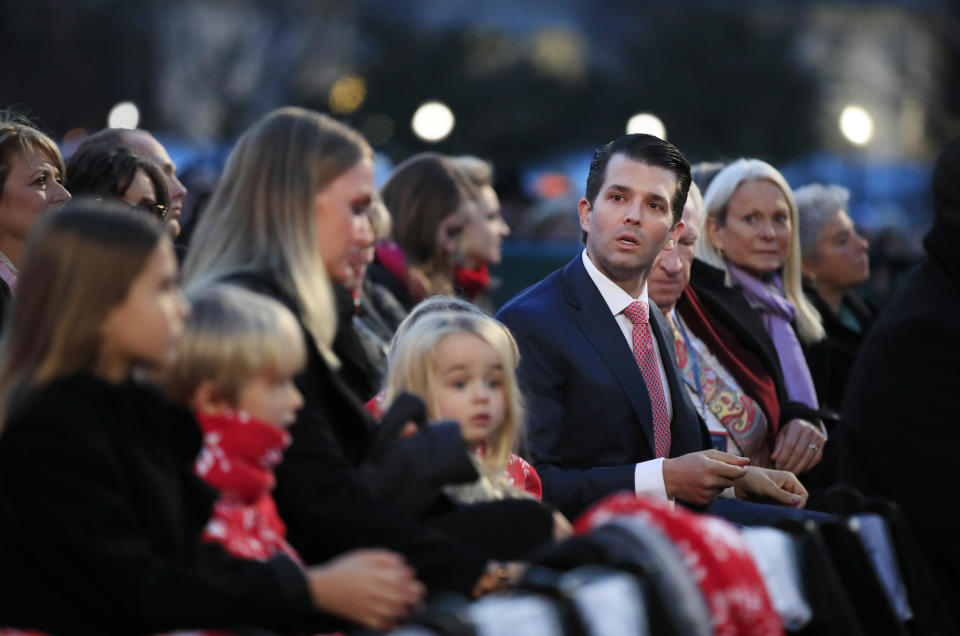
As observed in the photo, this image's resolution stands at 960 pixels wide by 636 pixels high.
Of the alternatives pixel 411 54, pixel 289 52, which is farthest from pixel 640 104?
pixel 289 52

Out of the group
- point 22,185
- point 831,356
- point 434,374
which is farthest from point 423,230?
point 434,374

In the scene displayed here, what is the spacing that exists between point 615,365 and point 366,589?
2.38 m

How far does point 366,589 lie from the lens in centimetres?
353

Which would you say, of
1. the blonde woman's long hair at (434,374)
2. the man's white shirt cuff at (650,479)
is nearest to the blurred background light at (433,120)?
the man's white shirt cuff at (650,479)

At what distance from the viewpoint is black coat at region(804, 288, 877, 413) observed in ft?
25.9

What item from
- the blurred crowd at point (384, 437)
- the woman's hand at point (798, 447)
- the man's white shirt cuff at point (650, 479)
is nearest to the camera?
the blurred crowd at point (384, 437)

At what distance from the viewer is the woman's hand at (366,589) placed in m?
3.50

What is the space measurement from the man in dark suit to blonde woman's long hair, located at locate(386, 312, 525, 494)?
609mm

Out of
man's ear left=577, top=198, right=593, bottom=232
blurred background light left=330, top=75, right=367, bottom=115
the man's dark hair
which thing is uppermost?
blurred background light left=330, top=75, right=367, bottom=115

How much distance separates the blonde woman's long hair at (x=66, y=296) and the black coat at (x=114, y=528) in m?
0.08

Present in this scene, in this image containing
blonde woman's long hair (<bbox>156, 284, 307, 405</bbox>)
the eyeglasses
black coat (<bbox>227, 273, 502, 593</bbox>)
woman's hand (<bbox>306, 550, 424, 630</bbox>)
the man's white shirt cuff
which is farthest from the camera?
the eyeglasses

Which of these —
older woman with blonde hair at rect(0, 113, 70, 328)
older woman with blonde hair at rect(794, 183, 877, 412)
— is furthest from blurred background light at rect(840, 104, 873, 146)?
older woman with blonde hair at rect(0, 113, 70, 328)

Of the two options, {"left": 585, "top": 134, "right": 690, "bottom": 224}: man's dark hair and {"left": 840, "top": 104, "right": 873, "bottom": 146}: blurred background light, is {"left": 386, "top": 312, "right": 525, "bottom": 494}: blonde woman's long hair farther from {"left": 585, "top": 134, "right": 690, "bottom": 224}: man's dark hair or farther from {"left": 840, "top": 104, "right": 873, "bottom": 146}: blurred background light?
{"left": 840, "top": 104, "right": 873, "bottom": 146}: blurred background light

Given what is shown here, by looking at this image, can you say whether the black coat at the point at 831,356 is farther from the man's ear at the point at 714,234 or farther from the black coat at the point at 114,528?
the black coat at the point at 114,528
